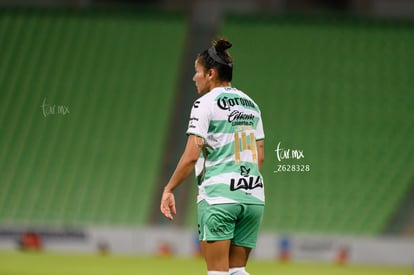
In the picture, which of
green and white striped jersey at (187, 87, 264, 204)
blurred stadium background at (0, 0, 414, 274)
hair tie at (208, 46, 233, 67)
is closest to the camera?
green and white striped jersey at (187, 87, 264, 204)

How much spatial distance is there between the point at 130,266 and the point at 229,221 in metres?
7.42

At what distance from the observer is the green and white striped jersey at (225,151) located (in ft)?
18.4

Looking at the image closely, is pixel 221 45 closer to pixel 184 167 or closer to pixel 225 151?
pixel 225 151

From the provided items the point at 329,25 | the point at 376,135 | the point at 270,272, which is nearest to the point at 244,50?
the point at 329,25

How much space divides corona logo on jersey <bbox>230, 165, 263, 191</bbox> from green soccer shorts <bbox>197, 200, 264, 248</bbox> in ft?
0.38

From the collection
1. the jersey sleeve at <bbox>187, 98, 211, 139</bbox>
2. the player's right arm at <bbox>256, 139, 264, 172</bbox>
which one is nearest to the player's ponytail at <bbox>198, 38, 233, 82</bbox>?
the jersey sleeve at <bbox>187, 98, 211, 139</bbox>

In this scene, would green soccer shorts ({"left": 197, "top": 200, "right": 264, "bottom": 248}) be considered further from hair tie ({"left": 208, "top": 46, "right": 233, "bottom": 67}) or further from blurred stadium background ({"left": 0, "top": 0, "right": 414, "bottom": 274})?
blurred stadium background ({"left": 0, "top": 0, "right": 414, "bottom": 274})

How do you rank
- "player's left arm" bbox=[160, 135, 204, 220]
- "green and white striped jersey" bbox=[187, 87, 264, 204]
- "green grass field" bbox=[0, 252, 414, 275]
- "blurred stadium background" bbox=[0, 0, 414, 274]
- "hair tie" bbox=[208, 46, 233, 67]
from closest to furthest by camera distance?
"player's left arm" bbox=[160, 135, 204, 220] → "green and white striped jersey" bbox=[187, 87, 264, 204] → "hair tie" bbox=[208, 46, 233, 67] → "green grass field" bbox=[0, 252, 414, 275] → "blurred stadium background" bbox=[0, 0, 414, 274]

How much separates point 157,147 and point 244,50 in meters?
2.96

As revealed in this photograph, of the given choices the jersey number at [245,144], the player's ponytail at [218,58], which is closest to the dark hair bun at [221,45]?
the player's ponytail at [218,58]

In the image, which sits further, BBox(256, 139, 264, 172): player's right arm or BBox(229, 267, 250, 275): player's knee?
BBox(256, 139, 264, 172): player's right arm

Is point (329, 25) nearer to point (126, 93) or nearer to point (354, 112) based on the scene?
point (354, 112)

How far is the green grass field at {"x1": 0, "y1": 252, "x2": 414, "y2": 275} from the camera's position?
1164 cm

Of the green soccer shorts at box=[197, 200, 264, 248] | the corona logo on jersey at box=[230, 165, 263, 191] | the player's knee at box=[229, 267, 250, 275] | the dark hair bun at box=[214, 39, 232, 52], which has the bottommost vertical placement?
the player's knee at box=[229, 267, 250, 275]
